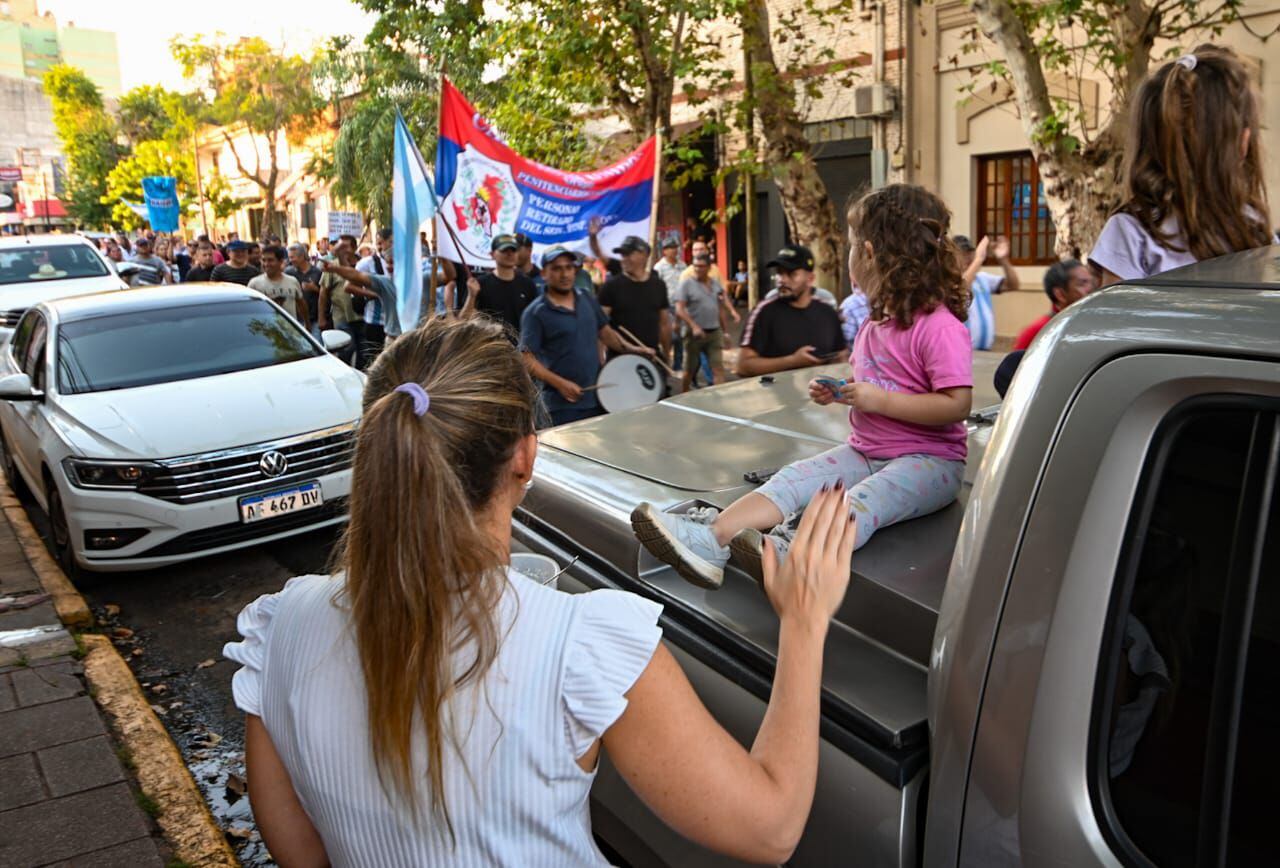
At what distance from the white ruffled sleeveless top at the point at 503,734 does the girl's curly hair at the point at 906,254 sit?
1.71 meters

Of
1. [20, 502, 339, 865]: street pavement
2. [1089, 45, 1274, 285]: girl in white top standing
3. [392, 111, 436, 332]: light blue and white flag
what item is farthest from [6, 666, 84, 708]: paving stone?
[392, 111, 436, 332]: light blue and white flag

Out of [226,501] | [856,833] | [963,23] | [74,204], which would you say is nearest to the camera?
[856,833]

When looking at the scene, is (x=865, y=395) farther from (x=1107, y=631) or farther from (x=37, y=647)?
(x=37, y=647)

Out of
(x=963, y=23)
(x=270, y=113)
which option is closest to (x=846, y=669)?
(x=963, y=23)

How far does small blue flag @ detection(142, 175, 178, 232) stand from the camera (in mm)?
27984

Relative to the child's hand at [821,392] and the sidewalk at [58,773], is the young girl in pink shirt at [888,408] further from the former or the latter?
the sidewalk at [58,773]

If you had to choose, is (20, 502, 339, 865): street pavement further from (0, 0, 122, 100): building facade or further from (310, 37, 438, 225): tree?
(0, 0, 122, 100): building facade

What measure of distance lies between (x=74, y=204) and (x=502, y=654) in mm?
71196

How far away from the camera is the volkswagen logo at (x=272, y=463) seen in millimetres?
5848

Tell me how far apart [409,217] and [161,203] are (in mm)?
22387

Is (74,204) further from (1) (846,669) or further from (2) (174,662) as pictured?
(1) (846,669)

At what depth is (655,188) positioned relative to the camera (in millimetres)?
9461

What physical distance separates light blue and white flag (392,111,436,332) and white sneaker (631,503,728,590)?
696 centimetres

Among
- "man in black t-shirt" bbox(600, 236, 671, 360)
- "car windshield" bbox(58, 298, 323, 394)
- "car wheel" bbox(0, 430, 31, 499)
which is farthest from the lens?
"man in black t-shirt" bbox(600, 236, 671, 360)
